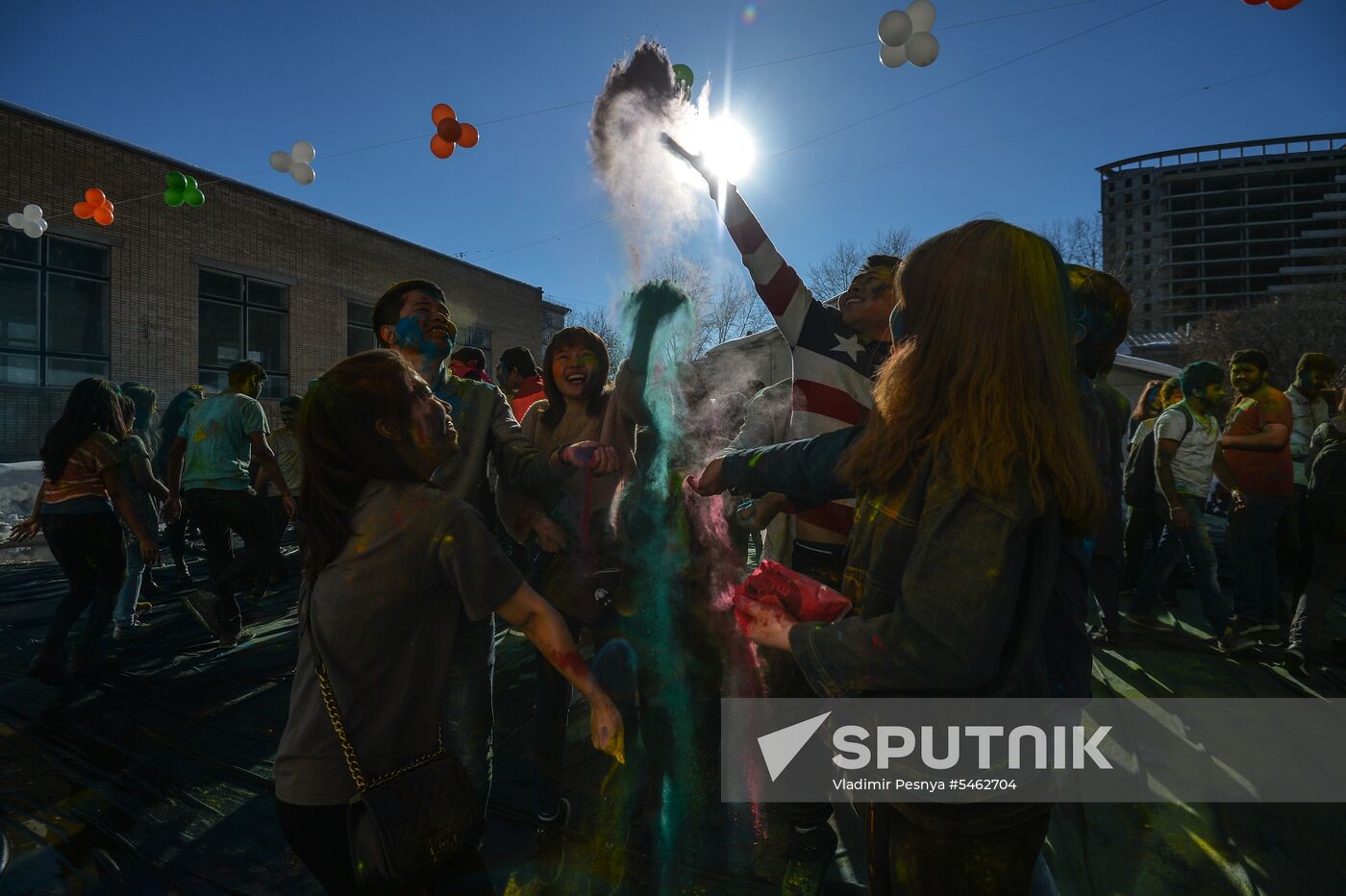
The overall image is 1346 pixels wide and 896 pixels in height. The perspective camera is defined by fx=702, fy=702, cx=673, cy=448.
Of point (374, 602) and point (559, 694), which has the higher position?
point (374, 602)

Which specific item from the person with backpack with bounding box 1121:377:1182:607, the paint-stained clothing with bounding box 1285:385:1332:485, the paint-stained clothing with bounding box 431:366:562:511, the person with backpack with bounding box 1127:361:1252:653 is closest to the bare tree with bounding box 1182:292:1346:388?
the paint-stained clothing with bounding box 1285:385:1332:485

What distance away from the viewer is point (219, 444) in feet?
16.8

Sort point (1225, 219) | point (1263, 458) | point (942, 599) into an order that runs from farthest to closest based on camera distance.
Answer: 1. point (1225, 219)
2. point (1263, 458)
3. point (942, 599)

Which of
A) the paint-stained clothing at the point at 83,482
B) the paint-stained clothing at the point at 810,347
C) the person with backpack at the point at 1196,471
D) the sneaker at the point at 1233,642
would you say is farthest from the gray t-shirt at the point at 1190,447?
the paint-stained clothing at the point at 83,482

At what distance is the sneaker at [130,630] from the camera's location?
5301 millimetres

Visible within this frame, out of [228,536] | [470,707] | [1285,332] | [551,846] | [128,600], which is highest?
[1285,332]

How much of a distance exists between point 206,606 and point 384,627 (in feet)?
14.5

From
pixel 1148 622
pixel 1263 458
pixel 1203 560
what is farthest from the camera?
pixel 1148 622

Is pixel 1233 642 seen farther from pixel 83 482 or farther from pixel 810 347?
pixel 83 482

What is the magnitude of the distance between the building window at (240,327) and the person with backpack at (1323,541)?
695 inches

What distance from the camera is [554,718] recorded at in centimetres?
261

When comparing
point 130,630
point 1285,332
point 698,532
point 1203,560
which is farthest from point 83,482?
point 1285,332

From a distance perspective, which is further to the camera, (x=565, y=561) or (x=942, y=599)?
(x=565, y=561)

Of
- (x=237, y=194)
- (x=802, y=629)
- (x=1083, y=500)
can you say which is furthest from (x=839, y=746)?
(x=237, y=194)
